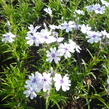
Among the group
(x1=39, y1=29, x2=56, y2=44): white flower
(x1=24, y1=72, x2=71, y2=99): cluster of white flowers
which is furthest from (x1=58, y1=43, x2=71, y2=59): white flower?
(x1=24, y1=72, x2=71, y2=99): cluster of white flowers

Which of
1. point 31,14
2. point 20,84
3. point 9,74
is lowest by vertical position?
point 20,84

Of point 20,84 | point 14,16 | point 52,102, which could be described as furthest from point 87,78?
point 14,16

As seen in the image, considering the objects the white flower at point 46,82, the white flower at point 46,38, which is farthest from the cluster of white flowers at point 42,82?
the white flower at point 46,38

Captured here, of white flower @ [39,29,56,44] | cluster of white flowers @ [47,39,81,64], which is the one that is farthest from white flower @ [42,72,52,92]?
white flower @ [39,29,56,44]

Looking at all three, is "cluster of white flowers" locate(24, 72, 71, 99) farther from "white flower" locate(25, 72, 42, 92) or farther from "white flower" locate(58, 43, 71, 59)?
"white flower" locate(58, 43, 71, 59)

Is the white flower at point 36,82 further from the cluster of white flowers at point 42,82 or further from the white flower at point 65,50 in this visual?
the white flower at point 65,50

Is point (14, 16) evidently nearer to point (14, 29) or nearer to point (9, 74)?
point (14, 29)

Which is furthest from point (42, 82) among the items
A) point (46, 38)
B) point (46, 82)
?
point (46, 38)

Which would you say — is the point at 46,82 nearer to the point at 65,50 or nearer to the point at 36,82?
the point at 36,82

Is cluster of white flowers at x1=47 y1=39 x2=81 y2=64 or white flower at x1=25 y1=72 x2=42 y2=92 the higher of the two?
cluster of white flowers at x1=47 y1=39 x2=81 y2=64

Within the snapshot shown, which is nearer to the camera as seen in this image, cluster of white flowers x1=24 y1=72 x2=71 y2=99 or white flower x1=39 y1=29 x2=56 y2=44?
cluster of white flowers x1=24 y1=72 x2=71 y2=99

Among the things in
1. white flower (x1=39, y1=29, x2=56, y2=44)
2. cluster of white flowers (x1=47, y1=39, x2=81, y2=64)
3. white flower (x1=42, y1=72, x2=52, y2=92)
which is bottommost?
white flower (x1=42, y1=72, x2=52, y2=92)
